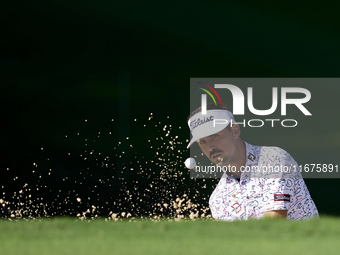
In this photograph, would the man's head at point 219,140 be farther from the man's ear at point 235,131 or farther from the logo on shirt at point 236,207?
the logo on shirt at point 236,207

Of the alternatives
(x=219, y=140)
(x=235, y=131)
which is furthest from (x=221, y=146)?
(x=235, y=131)

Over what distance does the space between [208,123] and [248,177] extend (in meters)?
0.61

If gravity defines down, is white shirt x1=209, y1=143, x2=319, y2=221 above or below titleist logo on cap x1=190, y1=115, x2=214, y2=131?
below

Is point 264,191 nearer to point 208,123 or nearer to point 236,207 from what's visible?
A: point 236,207

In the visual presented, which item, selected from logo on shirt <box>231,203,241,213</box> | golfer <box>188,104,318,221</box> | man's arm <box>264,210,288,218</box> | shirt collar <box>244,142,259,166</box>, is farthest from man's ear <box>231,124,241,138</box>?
man's arm <box>264,210,288,218</box>

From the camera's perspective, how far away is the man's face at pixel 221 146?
520 centimetres

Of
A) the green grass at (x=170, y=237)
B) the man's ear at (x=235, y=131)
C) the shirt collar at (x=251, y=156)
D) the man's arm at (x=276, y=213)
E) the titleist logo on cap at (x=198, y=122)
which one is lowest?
the green grass at (x=170, y=237)

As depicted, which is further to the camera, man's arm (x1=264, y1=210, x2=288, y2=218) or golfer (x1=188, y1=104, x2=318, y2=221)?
golfer (x1=188, y1=104, x2=318, y2=221)

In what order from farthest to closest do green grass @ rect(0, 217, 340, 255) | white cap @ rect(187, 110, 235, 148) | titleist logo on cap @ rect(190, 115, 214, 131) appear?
titleist logo on cap @ rect(190, 115, 214, 131) < white cap @ rect(187, 110, 235, 148) < green grass @ rect(0, 217, 340, 255)

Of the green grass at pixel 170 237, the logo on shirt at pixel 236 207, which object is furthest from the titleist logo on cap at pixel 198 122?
the green grass at pixel 170 237

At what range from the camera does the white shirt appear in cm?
482

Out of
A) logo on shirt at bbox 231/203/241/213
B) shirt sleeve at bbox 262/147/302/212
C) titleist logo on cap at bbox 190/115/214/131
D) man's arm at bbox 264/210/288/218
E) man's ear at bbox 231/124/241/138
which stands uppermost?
titleist logo on cap at bbox 190/115/214/131

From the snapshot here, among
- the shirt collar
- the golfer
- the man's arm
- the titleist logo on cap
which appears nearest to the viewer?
the man's arm

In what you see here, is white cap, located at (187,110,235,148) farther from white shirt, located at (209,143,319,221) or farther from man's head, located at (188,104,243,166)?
white shirt, located at (209,143,319,221)
